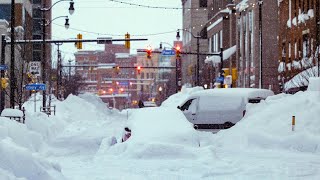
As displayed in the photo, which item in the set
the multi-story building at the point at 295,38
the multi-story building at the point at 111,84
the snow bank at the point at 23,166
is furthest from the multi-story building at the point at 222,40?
the multi-story building at the point at 111,84

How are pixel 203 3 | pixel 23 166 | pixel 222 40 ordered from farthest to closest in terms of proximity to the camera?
pixel 203 3
pixel 222 40
pixel 23 166

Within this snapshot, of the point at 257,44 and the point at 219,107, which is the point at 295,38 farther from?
the point at 219,107

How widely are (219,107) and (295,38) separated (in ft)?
99.9

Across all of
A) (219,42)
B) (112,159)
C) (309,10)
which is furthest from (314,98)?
(219,42)

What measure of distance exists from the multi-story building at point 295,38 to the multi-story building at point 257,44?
5.84 m

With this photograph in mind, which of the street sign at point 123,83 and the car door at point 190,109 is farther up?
the street sign at point 123,83

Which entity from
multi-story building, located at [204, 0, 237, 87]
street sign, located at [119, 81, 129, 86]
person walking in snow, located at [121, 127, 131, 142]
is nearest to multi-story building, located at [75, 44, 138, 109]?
street sign, located at [119, 81, 129, 86]

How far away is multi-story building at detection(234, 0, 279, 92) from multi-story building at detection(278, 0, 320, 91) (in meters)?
5.84

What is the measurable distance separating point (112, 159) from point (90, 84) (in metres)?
165

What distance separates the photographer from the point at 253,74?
6694cm

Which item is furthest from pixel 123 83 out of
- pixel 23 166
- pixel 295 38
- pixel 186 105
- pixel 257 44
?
pixel 23 166

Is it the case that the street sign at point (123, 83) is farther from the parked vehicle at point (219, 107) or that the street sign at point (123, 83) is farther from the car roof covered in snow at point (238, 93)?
the parked vehicle at point (219, 107)

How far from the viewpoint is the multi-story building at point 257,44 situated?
66.9m

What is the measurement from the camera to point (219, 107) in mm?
25875
